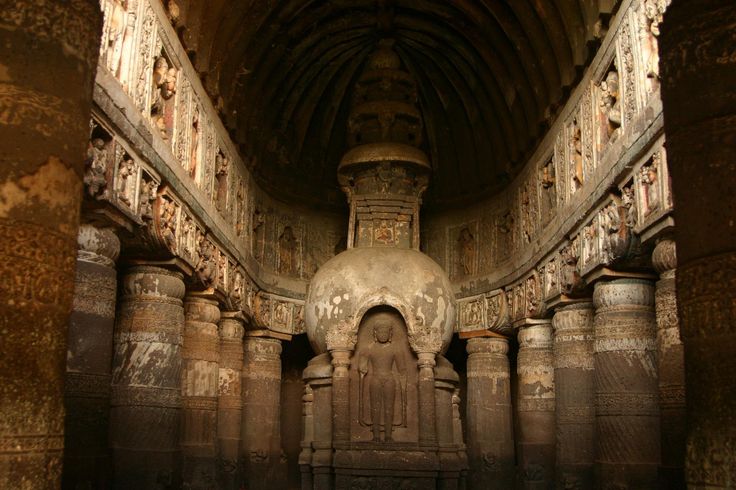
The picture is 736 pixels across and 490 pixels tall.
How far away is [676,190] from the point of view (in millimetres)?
4230

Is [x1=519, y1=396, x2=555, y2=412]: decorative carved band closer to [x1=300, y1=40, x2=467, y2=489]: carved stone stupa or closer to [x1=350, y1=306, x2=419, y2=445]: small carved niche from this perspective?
[x1=300, y1=40, x2=467, y2=489]: carved stone stupa

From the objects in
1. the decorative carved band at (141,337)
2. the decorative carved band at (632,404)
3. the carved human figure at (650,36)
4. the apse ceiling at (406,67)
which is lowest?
the decorative carved band at (632,404)

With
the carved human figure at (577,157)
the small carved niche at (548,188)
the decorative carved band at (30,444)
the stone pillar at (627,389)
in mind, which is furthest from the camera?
the small carved niche at (548,188)

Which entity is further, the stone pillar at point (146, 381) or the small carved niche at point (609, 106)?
the small carved niche at point (609, 106)

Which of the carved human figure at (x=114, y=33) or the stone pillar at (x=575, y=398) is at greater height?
the carved human figure at (x=114, y=33)

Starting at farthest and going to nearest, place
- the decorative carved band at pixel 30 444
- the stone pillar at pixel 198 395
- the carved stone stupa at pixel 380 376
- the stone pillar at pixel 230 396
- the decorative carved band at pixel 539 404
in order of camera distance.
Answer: the decorative carved band at pixel 539 404, the stone pillar at pixel 230 396, the carved stone stupa at pixel 380 376, the stone pillar at pixel 198 395, the decorative carved band at pixel 30 444

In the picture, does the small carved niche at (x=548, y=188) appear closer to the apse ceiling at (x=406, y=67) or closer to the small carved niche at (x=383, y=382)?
the apse ceiling at (x=406, y=67)

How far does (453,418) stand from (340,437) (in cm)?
200

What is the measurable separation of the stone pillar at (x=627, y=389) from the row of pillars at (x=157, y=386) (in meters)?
5.39

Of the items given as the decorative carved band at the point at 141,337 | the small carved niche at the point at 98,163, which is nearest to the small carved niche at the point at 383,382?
the decorative carved band at the point at 141,337

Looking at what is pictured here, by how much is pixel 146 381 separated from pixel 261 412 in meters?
5.80

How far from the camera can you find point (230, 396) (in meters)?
14.8

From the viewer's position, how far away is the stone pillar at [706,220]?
150 inches

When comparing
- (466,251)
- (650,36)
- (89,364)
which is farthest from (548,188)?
(89,364)
